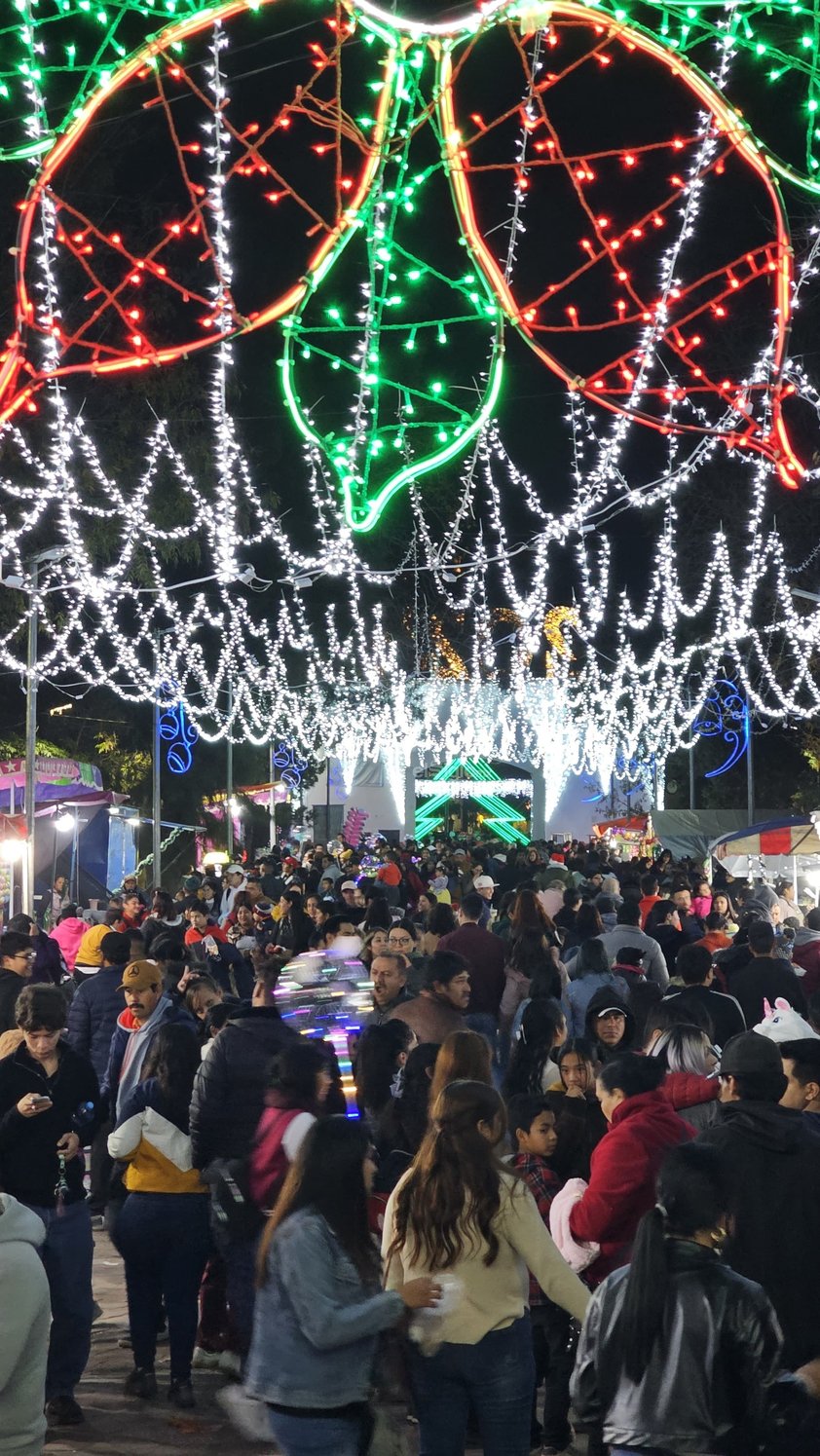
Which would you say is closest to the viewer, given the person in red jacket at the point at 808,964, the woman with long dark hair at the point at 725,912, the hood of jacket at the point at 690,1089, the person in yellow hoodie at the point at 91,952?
the hood of jacket at the point at 690,1089

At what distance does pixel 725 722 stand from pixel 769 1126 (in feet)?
139

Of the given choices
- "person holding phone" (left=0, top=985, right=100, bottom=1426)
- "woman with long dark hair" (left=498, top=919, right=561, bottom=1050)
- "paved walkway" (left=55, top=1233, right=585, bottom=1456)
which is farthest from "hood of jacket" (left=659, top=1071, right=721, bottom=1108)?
"woman with long dark hair" (left=498, top=919, right=561, bottom=1050)

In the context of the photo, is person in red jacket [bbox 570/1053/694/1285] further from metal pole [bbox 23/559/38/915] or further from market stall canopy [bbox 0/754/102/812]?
market stall canopy [bbox 0/754/102/812]

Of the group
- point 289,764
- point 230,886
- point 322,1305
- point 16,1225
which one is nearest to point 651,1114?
point 322,1305

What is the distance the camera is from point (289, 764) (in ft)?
189

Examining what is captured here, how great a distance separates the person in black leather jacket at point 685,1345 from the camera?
341 centimetres

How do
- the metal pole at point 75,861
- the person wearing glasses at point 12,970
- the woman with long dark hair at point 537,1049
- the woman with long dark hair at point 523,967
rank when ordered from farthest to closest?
the metal pole at point 75,861
the woman with long dark hair at point 523,967
the person wearing glasses at point 12,970
the woman with long dark hair at point 537,1049

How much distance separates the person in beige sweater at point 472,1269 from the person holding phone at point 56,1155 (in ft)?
7.84

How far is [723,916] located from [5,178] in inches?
745

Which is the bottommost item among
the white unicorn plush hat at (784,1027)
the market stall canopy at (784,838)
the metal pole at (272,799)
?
the metal pole at (272,799)

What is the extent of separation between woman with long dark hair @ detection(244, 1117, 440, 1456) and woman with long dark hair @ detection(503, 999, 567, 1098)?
10.9 feet

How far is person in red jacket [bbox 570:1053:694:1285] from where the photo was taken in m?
4.87

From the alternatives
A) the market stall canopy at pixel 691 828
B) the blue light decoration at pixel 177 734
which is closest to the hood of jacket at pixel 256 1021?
the blue light decoration at pixel 177 734

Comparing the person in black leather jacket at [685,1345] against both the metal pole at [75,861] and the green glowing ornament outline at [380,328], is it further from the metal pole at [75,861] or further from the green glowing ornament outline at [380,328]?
the metal pole at [75,861]
